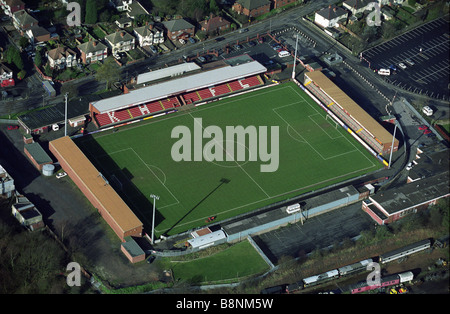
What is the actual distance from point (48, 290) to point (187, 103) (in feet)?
210

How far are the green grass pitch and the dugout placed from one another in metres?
2.71

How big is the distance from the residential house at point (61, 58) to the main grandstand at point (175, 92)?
807 inches

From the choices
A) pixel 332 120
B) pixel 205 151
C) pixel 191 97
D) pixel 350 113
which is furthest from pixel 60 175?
pixel 350 113

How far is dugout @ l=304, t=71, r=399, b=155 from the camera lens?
180 meters

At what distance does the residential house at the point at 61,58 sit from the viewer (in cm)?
19750

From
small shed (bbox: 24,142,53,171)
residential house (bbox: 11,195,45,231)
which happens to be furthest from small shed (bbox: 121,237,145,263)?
small shed (bbox: 24,142,53,171)

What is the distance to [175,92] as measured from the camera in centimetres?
18850

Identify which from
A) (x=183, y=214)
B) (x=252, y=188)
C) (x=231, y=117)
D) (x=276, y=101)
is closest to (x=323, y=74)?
(x=276, y=101)

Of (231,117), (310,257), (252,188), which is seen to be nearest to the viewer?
(310,257)

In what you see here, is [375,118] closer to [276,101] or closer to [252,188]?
[276,101]

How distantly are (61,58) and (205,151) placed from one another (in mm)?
46549

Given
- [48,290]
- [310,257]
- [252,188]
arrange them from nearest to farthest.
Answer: [48,290] < [310,257] < [252,188]

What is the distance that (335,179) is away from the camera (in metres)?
173

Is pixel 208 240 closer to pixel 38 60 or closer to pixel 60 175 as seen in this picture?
pixel 60 175
